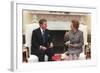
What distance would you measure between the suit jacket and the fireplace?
0.11ft

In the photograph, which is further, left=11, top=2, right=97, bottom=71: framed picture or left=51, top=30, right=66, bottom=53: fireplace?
A: left=51, top=30, right=66, bottom=53: fireplace

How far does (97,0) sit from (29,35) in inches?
20.4

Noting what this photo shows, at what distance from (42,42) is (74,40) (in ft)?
0.70

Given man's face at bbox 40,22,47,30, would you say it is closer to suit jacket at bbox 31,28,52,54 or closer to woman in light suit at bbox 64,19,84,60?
suit jacket at bbox 31,28,52,54

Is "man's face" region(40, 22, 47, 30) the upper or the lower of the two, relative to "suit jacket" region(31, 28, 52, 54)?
upper

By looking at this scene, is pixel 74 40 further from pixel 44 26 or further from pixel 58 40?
pixel 44 26

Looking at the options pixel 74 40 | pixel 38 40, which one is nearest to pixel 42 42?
pixel 38 40

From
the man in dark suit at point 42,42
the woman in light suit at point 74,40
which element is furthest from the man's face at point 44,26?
the woman in light suit at point 74,40

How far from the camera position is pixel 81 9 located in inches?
57.1

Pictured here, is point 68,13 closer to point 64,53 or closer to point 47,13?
point 47,13

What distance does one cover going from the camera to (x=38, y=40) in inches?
53.2

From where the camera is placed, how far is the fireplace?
54.7 inches

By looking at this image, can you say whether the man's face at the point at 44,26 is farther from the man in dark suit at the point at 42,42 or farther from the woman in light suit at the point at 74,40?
the woman in light suit at the point at 74,40

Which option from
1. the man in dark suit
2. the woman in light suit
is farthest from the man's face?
the woman in light suit
